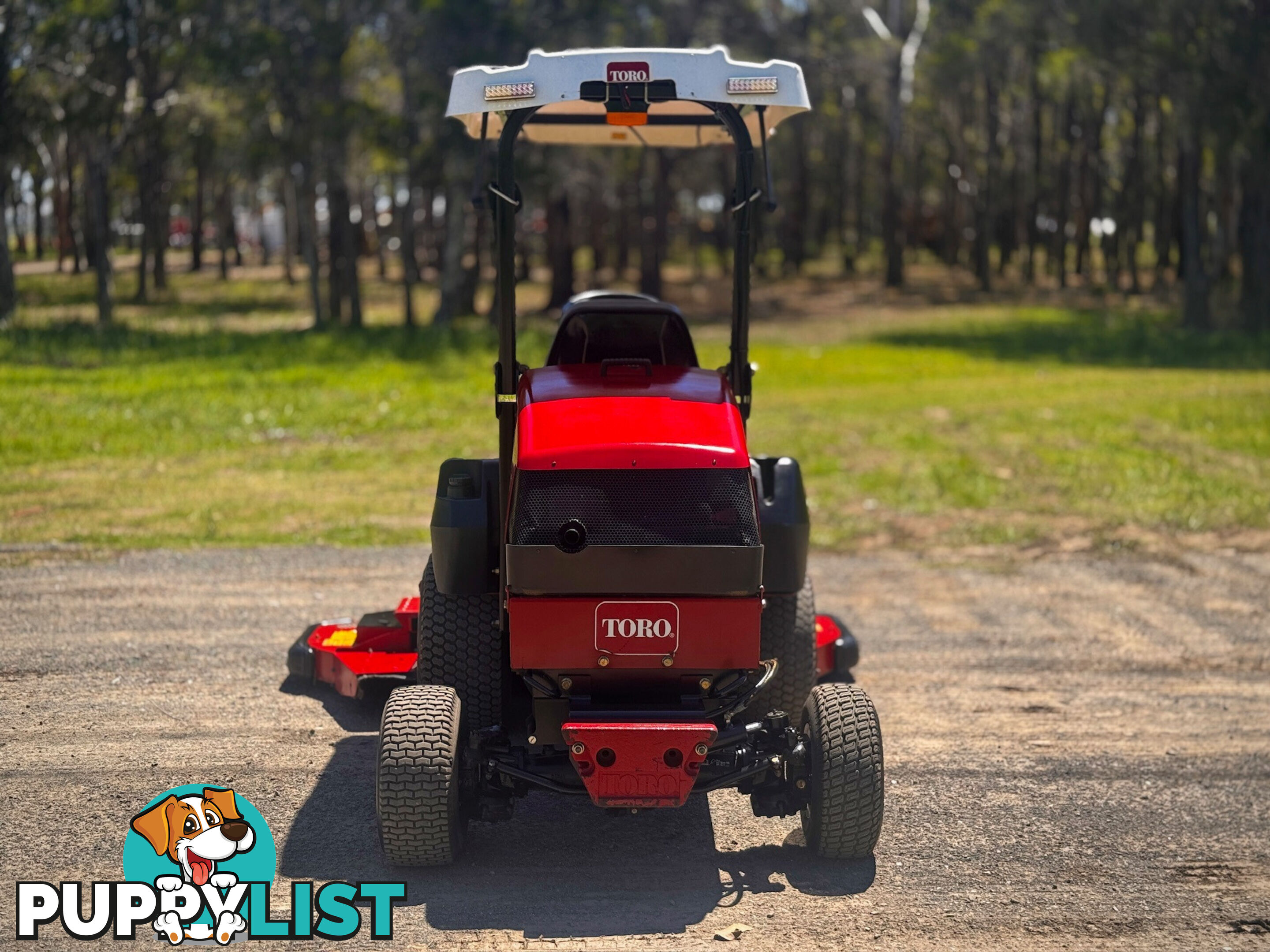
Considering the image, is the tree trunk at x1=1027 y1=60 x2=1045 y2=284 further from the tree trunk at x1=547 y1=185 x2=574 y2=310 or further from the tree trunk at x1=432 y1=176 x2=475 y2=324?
the tree trunk at x1=432 y1=176 x2=475 y2=324

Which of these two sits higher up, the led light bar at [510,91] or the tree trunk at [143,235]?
the led light bar at [510,91]

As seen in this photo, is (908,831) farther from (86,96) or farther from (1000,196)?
(1000,196)

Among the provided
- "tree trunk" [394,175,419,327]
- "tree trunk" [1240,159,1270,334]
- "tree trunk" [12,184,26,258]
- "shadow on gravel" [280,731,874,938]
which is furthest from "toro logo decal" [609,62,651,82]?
"tree trunk" [12,184,26,258]

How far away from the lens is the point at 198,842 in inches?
225

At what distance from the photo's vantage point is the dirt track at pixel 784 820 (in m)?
5.33

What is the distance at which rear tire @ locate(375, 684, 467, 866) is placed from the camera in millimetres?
5359

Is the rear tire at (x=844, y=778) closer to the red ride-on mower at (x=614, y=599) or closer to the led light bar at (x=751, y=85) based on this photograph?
the red ride-on mower at (x=614, y=599)

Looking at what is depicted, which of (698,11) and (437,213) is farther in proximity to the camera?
(437,213)

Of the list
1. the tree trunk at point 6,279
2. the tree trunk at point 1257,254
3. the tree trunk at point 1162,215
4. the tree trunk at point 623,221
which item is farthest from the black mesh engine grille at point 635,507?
the tree trunk at point 623,221

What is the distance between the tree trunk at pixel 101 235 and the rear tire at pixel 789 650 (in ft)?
69.3

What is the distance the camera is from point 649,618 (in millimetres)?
5445

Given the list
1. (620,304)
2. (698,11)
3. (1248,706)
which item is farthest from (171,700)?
(698,11)

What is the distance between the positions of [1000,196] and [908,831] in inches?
2150

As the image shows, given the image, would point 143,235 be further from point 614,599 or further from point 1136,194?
point 614,599
